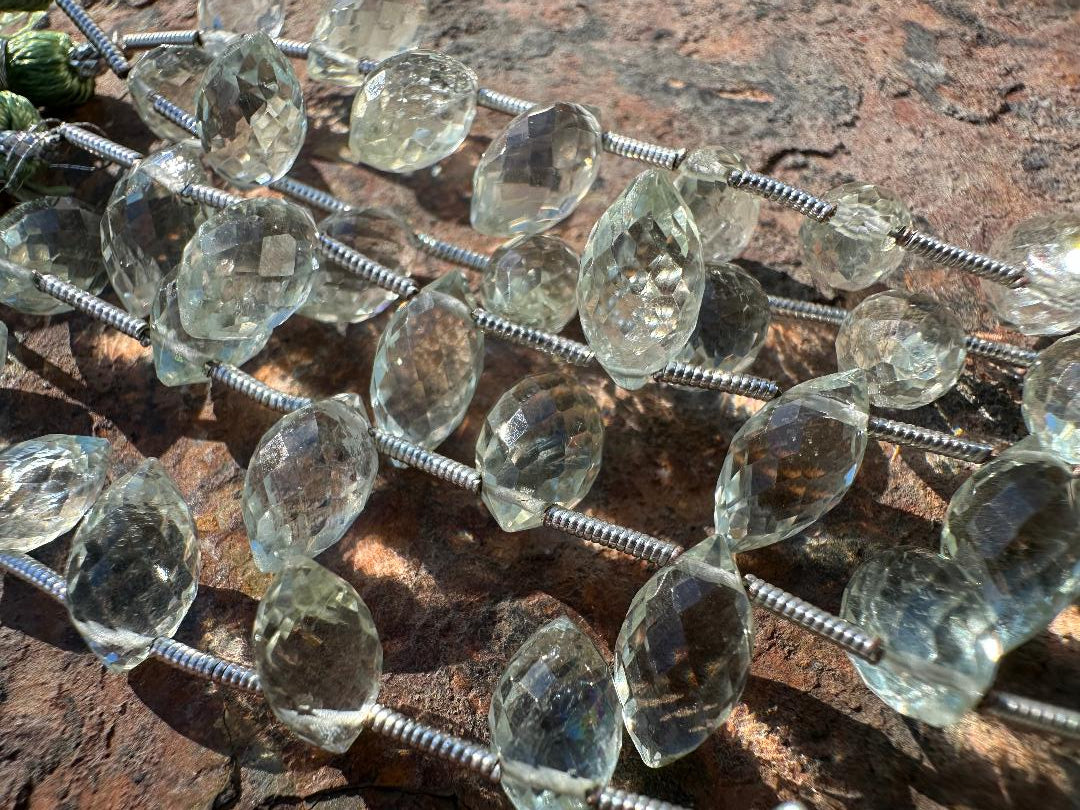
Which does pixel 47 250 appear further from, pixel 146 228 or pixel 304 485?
pixel 304 485

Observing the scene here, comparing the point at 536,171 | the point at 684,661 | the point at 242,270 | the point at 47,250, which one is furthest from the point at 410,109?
the point at 684,661

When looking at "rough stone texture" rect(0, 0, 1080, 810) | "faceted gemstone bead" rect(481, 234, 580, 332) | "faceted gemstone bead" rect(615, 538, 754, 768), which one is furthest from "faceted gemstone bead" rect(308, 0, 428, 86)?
"faceted gemstone bead" rect(615, 538, 754, 768)

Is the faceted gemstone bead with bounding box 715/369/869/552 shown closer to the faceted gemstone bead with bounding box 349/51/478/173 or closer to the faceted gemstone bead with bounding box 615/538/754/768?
the faceted gemstone bead with bounding box 615/538/754/768

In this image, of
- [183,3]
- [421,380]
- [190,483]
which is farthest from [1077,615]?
[183,3]

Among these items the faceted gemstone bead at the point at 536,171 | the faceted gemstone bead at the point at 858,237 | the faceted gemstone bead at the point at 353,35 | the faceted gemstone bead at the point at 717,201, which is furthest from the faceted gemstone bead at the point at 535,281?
the faceted gemstone bead at the point at 353,35

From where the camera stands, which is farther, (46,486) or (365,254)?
(365,254)

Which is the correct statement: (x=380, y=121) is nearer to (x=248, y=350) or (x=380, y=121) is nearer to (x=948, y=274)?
(x=248, y=350)
